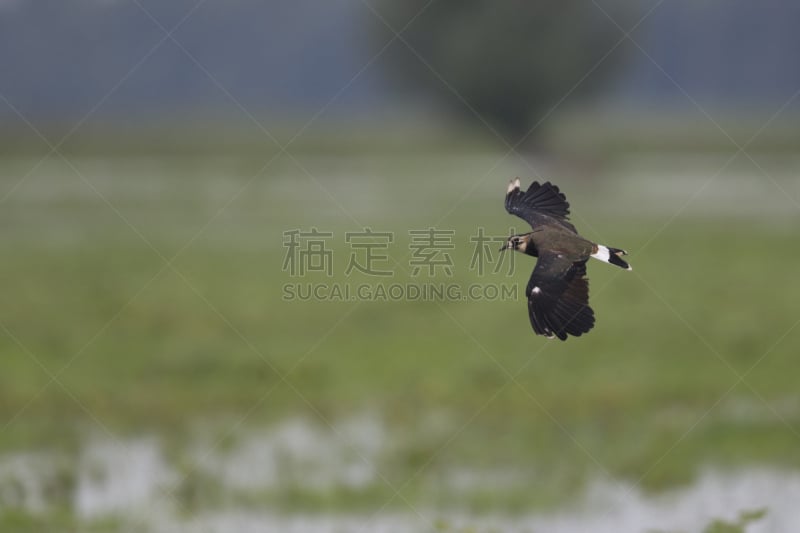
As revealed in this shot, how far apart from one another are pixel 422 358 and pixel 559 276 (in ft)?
25.9

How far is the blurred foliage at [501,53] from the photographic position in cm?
5062

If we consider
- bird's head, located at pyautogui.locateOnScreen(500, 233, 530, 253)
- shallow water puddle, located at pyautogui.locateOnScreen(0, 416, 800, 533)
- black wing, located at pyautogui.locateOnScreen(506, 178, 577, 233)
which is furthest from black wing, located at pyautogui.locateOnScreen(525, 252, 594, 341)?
shallow water puddle, located at pyautogui.locateOnScreen(0, 416, 800, 533)

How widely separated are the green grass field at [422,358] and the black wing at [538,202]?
269cm

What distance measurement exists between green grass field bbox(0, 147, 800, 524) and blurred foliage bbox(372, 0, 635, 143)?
72.5 ft

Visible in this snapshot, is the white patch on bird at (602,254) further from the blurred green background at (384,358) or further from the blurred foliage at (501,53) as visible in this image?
the blurred foliage at (501,53)

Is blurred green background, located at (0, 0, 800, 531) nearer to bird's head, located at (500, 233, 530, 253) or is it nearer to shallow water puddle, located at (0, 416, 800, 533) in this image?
shallow water puddle, located at (0, 416, 800, 533)

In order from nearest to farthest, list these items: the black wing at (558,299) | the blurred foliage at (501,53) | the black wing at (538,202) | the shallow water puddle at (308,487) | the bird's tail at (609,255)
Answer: the black wing at (558,299), the bird's tail at (609,255), the black wing at (538,202), the shallow water puddle at (308,487), the blurred foliage at (501,53)

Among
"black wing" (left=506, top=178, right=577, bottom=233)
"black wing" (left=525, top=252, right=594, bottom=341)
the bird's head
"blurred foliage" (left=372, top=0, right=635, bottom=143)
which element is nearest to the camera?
"black wing" (left=525, top=252, right=594, bottom=341)

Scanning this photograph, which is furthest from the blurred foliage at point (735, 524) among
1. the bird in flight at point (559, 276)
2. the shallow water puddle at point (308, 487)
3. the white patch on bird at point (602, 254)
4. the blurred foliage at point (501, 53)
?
the blurred foliage at point (501, 53)

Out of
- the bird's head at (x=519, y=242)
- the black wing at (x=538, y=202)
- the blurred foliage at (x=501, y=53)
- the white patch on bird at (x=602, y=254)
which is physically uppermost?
the blurred foliage at (x=501, y=53)

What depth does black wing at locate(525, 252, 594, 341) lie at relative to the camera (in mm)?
7078

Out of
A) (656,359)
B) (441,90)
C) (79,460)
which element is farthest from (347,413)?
(441,90)

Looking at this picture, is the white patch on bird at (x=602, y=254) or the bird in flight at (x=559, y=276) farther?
the white patch on bird at (x=602, y=254)

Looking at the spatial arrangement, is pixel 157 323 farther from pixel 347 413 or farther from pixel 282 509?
pixel 282 509
